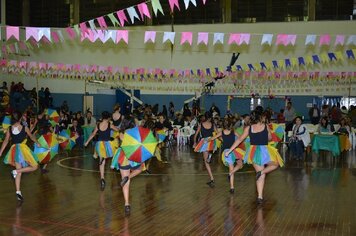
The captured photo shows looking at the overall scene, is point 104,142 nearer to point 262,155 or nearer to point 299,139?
point 262,155

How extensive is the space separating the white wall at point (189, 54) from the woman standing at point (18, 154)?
19229 millimetres

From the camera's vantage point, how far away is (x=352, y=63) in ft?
86.1

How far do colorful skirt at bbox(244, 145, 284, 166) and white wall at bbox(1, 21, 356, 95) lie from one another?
1748cm

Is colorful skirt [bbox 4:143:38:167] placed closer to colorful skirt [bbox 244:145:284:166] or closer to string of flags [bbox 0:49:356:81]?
colorful skirt [bbox 244:145:284:166]

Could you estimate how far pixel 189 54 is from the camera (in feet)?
95.0

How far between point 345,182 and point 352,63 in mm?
15508

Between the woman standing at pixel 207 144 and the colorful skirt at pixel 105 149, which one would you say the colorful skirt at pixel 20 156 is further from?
the woman standing at pixel 207 144

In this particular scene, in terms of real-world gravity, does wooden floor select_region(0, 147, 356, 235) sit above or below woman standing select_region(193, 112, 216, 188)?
below

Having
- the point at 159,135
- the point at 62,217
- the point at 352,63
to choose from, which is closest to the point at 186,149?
the point at 159,135

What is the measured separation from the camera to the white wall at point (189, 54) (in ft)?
87.8

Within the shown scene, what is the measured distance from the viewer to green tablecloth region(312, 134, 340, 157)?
55.9 ft

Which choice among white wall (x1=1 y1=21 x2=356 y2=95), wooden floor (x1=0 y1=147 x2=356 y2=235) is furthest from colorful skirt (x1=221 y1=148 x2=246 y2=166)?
white wall (x1=1 y1=21 x2=356 y2=95)

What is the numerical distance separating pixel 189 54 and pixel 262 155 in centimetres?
1993

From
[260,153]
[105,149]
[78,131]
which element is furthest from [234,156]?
[78,131]
